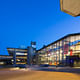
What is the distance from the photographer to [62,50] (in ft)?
132

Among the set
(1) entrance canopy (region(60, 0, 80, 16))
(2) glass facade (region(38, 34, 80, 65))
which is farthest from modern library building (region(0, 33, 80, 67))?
(1) entrance canopy (region(60, 0, 80, 16))

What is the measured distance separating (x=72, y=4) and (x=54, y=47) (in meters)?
36.1

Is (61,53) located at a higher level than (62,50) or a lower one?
lower

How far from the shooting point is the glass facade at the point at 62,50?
36000 mm

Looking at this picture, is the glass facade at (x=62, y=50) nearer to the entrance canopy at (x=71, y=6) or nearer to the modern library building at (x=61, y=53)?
the modern library building at (x=61, y=53)

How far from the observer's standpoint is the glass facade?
36000mm

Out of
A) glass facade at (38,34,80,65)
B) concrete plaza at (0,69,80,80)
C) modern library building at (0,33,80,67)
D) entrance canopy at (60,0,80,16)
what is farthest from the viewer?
glass facade at (38,34,80,65)

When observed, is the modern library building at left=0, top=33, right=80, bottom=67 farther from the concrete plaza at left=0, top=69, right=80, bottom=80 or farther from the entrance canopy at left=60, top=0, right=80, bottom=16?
the entrance canopy at left=60, top=0, right=80, bottom=16

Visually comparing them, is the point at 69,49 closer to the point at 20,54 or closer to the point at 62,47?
the point at 62,47

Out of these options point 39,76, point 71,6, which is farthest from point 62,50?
point 71,6

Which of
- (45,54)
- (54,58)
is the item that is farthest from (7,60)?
(54,58)

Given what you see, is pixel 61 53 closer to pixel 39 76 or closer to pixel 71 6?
pixel 39 76

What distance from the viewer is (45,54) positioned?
5009 cm

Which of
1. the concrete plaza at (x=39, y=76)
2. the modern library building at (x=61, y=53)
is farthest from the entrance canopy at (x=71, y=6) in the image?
the modern library building at (x=61, y=53)
